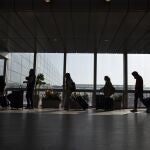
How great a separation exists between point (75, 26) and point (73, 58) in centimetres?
908

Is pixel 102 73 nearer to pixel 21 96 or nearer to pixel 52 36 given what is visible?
pixel 52 36

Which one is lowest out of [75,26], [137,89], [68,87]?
[137,89]

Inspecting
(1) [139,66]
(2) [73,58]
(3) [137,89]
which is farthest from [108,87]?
(1) [139,66]

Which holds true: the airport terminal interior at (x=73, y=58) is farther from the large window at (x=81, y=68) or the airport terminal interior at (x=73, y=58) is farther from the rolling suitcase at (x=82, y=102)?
the rolling suitcase at (x=82, y=102)

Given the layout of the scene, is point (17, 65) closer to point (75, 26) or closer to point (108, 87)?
point (75, 26)

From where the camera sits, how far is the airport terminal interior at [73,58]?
5075 mm

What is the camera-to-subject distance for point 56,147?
3.37 metres

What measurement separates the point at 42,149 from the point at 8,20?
1434 centimetres

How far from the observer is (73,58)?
26.9 meters

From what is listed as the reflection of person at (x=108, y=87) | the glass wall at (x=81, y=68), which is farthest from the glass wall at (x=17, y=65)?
the reflection of person at (x=108, y=87)

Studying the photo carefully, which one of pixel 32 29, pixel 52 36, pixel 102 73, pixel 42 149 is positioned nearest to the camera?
pixel 42 149

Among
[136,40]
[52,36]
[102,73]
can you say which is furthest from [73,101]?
[102,73]

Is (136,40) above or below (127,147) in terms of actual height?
above

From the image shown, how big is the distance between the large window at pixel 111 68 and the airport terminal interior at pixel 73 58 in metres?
0.08
